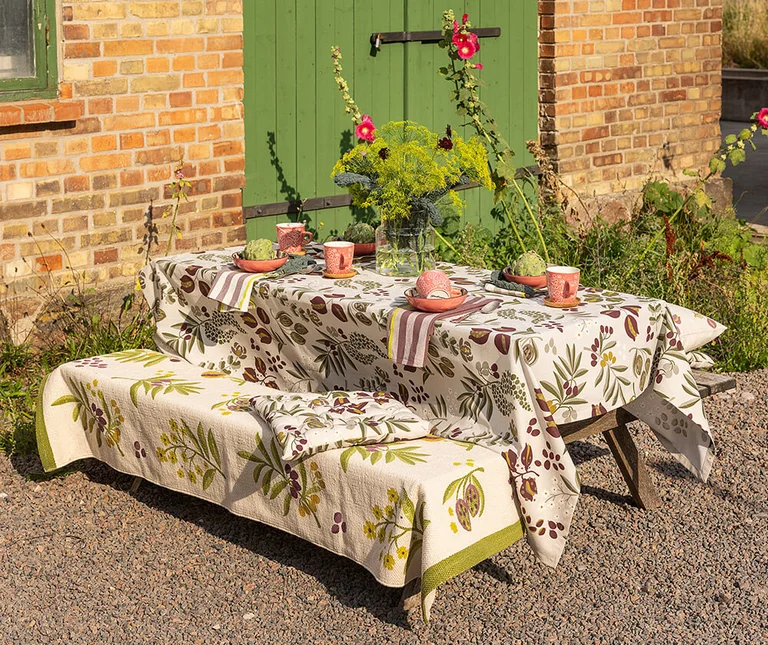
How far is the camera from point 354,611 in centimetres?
359

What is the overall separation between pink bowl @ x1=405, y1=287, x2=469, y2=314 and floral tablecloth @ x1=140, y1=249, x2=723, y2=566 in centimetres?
9

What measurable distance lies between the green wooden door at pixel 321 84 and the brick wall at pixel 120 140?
0.65 feet

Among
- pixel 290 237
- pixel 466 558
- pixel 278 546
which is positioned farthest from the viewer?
pixel 290 237

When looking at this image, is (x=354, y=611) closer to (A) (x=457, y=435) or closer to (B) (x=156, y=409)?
(A) (x=457, y=435)

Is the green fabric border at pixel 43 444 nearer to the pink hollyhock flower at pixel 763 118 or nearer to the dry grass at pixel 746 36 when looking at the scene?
the pink hollyhock flower at pixel 763 118

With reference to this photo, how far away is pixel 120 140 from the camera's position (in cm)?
544

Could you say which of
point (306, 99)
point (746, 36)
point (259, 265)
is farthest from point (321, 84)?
point (746, 36)

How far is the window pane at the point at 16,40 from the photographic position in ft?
16.5

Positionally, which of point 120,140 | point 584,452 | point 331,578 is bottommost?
point 331,578

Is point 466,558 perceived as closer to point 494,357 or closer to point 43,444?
point 494,357

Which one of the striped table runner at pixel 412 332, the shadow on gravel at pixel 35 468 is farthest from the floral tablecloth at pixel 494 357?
the shadow on gravel at pixel 35 468

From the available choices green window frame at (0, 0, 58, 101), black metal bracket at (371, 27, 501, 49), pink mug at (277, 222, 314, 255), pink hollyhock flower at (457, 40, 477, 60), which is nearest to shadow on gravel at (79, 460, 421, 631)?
pink mug at (277, 222, 314, 255)

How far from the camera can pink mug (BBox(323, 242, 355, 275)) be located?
4.32 metres

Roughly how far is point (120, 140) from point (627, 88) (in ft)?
12.2
